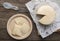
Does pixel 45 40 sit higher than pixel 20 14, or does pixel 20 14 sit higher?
pixel 20 14

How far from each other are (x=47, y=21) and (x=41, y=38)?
0.10 m

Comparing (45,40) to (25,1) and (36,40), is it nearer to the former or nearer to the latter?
(36,40)

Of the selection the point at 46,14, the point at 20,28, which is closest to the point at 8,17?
the point at 20,28

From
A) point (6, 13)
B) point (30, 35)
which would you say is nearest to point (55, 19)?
point (30, 35)

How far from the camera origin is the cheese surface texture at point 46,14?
0.83 meters

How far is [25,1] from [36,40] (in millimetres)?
215

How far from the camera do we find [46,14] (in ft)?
2.72

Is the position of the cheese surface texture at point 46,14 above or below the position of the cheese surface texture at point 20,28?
above

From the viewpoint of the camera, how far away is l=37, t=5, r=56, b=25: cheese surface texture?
2.72ft

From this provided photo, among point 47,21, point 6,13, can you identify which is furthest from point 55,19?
point 6,13

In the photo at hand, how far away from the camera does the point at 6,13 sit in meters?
0.87

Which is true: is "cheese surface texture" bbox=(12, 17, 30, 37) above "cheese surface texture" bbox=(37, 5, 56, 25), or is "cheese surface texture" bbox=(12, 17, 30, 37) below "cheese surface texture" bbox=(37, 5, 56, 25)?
below

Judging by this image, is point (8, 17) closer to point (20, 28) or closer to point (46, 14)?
point (20, 28)

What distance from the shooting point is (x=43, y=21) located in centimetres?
83
